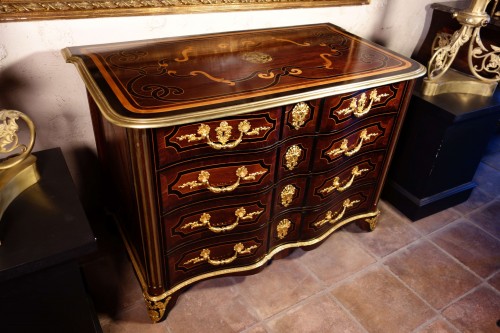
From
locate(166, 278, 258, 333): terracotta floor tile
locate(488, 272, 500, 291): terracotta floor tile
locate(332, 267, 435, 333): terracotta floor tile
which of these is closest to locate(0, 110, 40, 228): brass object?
locate(166, 278, 258, 333): terracotta floor tile

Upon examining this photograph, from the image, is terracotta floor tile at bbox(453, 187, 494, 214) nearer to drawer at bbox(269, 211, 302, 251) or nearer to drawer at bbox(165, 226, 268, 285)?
drawer at bbox(269, 211, 302, 251)

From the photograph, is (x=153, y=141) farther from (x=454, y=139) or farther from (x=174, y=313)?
(x=454, y=139)

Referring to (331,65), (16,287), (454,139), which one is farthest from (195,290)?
(454,139)

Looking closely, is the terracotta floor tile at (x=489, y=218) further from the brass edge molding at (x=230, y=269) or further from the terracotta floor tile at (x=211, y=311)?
the terracotta floor tile at (x=211, y=311)

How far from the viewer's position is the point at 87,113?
5.14 ft

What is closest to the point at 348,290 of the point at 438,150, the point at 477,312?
the point at 477,312

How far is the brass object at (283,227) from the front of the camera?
1550mm

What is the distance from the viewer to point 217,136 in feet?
3.76

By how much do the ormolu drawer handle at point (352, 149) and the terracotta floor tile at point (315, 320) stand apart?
63 cm

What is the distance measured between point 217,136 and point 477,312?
1.33 metres

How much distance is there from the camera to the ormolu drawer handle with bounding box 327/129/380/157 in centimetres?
145

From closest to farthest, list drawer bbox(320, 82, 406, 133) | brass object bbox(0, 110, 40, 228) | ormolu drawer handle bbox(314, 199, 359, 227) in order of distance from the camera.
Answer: brass object bbox(0, 110, 40, 228), drawer bbox(320, 82, 406, 133), ormolu drawer handle bbox(314, 199, 359, 227)

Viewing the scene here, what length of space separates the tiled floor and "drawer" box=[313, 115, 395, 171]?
21.8 inches

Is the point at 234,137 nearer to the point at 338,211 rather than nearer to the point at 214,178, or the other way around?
the point at 214,178
